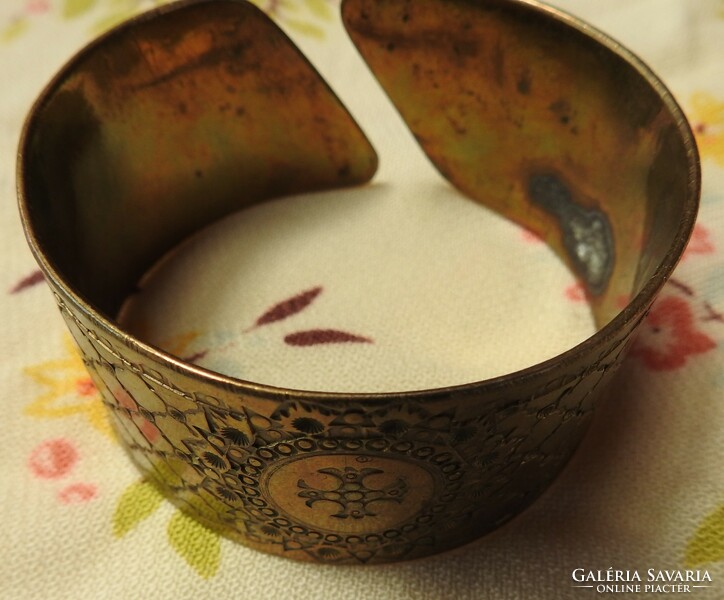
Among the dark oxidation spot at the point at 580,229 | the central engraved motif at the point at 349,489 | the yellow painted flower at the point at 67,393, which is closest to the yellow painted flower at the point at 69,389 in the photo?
Result: the yellow painted flower at the point at 67,393

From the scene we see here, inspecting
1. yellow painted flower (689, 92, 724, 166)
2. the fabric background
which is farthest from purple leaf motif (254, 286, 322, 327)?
yellow painted flower (689, 92, 724, 166)

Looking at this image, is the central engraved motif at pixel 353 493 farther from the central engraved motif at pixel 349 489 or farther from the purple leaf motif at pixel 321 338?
the purple leaf motif at pixel 321 338

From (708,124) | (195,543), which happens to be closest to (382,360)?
(195,543)

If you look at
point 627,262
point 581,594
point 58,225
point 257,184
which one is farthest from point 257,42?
point 581,594

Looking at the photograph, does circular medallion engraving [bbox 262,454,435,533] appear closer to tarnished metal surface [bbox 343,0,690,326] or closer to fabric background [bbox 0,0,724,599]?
fabric background [bbox 0,0,724,599]

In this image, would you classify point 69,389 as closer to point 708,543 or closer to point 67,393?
point 67,393

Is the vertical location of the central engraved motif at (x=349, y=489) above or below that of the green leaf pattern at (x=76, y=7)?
below
